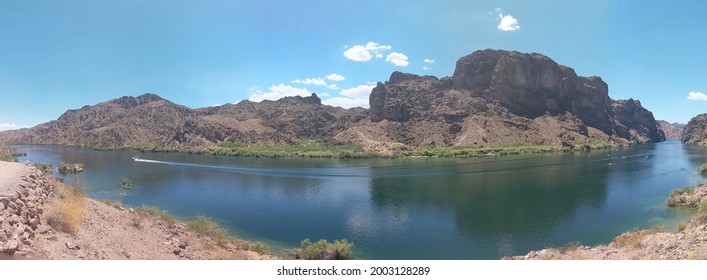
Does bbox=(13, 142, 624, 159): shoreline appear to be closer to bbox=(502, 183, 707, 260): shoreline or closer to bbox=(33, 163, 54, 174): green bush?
bbox=(33, 163, 54, 174): green bush

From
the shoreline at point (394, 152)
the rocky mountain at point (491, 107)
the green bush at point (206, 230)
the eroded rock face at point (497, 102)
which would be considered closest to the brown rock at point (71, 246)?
the green bush at point (206, 230)

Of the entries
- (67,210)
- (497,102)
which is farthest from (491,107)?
(67,210)

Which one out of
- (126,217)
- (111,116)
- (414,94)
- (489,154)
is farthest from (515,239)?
(111,116)

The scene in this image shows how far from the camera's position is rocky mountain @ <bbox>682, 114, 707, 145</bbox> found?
151 m

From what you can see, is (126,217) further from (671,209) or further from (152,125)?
(152,125)

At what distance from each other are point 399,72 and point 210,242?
5664 inches

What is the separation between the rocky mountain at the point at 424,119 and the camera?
113m

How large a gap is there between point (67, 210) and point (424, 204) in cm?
2520

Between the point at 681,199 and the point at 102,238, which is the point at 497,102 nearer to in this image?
the point at 681,199

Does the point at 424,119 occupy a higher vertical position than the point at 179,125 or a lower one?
higher

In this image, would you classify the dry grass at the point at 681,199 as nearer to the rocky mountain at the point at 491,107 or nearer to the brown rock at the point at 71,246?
the brown rock at the point at 71,246

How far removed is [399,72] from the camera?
156 metres

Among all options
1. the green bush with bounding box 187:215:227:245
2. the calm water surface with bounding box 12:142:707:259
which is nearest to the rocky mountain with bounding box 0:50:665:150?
the calm water surface with bounding box 12:142:707:259

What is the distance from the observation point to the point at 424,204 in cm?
3219
